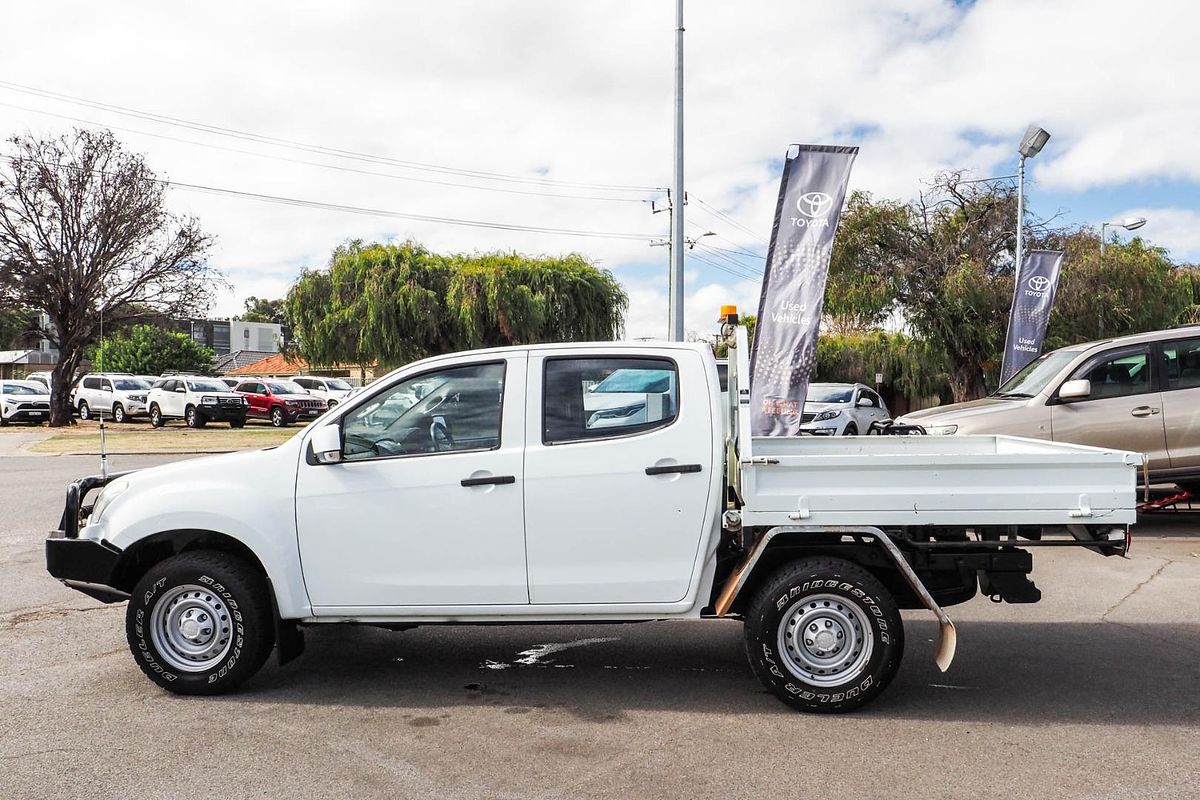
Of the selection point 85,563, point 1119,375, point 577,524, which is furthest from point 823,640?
point 1119,375

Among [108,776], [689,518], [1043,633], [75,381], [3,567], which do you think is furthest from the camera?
[75,381]

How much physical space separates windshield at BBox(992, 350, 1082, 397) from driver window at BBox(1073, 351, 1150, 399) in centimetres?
28

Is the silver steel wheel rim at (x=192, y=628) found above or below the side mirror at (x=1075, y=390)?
below

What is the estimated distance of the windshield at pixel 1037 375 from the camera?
10844 millimetres

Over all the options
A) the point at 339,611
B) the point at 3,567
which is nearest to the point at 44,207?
the point at 3,567

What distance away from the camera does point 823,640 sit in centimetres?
498

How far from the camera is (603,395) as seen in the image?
5230mm

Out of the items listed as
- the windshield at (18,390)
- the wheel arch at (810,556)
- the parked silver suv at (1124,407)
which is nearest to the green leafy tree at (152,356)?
the windshield at (18,390)

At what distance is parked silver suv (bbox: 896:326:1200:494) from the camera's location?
10305 millimetres

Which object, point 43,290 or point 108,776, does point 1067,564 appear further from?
point 43,290

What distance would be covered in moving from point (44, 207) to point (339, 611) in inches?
1341

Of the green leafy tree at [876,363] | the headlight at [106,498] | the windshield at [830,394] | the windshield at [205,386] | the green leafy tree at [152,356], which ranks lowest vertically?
the headlight at [106,498]

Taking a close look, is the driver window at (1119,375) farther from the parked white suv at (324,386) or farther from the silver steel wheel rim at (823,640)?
the parked white suv at (324,386)

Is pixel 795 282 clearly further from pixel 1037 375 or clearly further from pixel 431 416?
pixel 431 416
